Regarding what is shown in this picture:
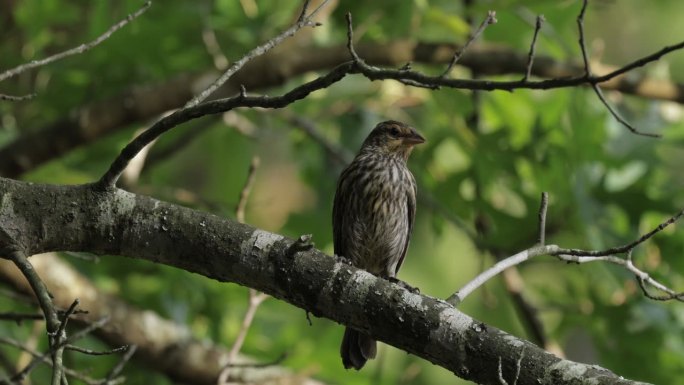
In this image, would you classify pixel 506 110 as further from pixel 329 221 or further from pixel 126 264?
pixel 126 264

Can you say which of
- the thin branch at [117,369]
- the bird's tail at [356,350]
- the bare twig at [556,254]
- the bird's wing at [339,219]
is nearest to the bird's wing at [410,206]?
the bird's wing at [339,219]

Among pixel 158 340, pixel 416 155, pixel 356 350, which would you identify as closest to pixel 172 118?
pixel 356 350

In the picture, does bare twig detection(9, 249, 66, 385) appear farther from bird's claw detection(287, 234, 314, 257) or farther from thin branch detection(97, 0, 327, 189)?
bird's claw detection(287, 234, 314, 257)

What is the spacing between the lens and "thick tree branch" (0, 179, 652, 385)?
8.55ft

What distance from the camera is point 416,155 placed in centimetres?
606

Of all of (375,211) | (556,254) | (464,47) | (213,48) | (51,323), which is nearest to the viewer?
(51,323)

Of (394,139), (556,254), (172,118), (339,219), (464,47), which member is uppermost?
(394,139)

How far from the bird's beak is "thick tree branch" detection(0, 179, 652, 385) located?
108 inches

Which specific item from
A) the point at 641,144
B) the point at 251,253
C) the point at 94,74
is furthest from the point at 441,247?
the point at 251,253

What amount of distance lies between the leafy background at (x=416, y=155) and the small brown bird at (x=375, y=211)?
31cm

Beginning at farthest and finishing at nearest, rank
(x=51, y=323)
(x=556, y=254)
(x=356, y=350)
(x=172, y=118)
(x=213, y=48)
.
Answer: (x=213, y=48), (x=356, y=350), (x=556, y=254), (x=172, y=118), (x=51, y=323)

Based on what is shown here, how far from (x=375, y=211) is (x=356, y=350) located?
2.99 feet

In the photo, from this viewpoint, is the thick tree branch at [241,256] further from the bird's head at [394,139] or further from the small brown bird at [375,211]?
the bird's head at [394,139]

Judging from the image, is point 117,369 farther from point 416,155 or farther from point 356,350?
point 416,155
